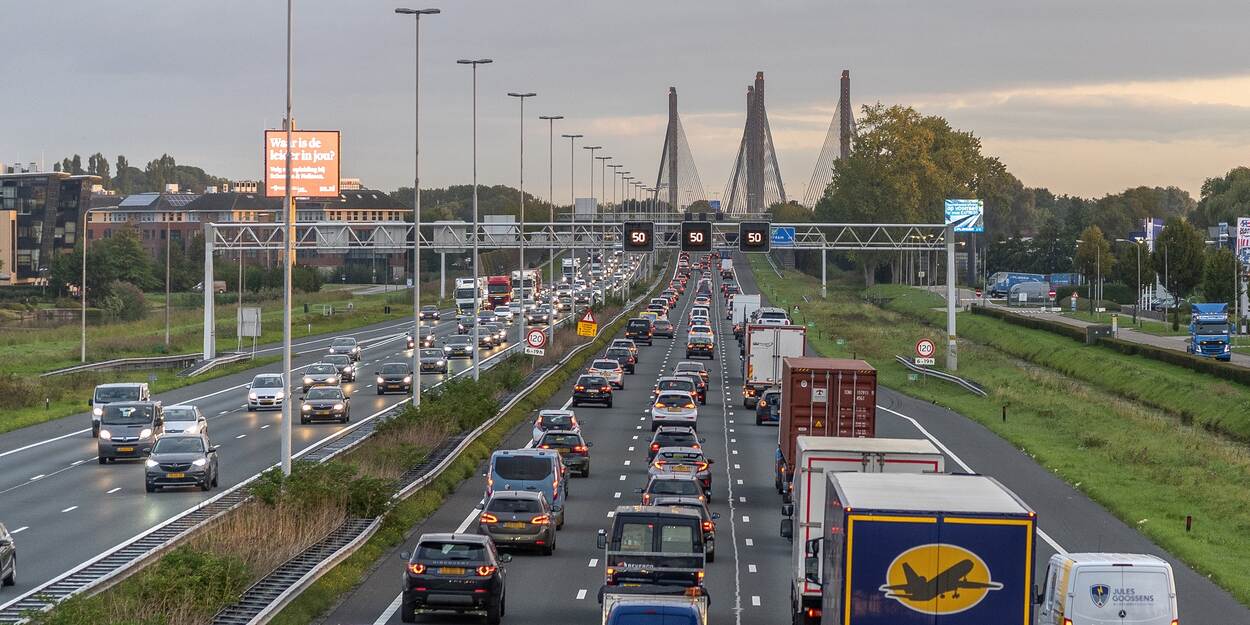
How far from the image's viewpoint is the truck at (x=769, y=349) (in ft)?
200

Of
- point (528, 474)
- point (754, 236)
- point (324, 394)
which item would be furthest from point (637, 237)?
point (528, 474)

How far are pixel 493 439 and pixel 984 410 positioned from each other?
874 inches

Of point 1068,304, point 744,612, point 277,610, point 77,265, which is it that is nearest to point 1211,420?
point 744,612

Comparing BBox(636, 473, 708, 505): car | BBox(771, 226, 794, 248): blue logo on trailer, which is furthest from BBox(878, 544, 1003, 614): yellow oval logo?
BBox(771, 226, 794, 248): blue logo on trailer

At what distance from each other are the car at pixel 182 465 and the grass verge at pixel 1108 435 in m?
20.1

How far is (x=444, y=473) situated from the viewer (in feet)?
130

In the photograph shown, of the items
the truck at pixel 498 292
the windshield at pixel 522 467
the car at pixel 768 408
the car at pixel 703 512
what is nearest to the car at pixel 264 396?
the car at pixel 768 408

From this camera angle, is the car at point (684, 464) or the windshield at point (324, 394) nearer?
the car at point (684, 464)

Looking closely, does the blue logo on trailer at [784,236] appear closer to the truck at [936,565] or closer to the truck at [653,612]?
the truck at [653,612]

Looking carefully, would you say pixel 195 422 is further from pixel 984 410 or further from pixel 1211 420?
pixel 1211 420

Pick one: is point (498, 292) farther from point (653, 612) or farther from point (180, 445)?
point (653, 612)

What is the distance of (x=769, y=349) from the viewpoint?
200 feet

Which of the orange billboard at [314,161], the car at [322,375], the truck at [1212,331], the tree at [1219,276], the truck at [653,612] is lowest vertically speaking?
the car at [322,375]

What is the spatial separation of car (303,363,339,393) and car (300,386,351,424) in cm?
1028
